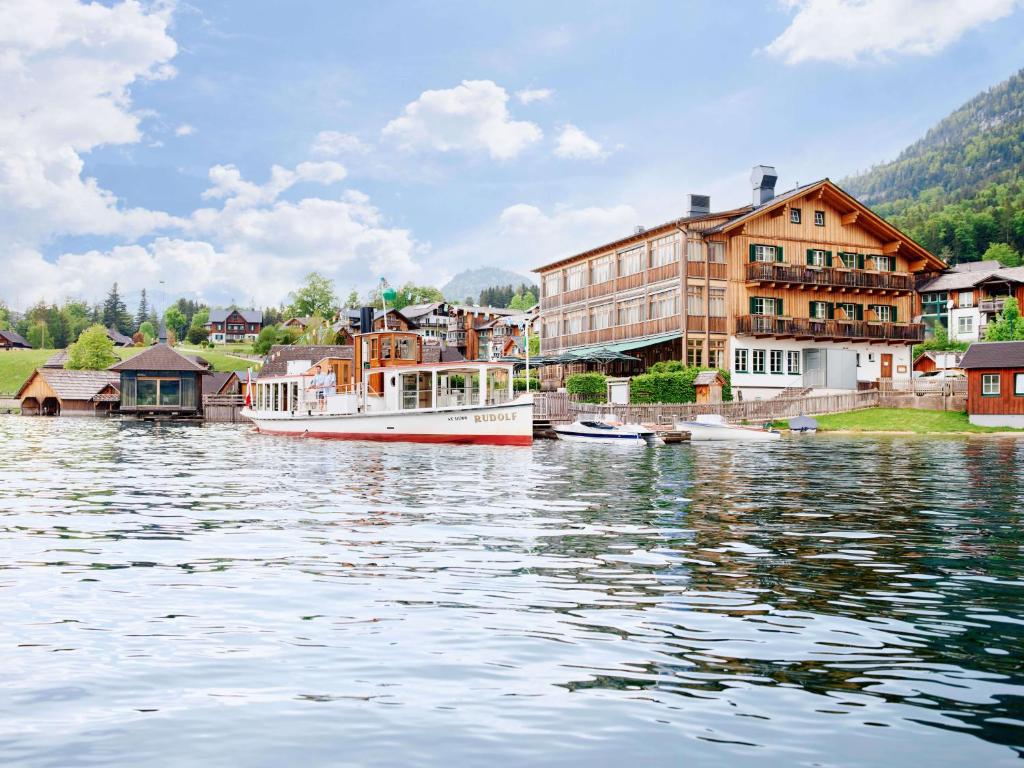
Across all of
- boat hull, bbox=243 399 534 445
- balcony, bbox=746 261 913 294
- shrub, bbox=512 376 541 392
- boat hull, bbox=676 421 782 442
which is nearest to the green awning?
shrub, bbox=512 376 541 392

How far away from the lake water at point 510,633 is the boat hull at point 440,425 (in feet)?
71.8

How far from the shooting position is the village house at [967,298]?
104675mm

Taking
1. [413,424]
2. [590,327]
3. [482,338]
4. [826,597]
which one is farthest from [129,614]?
[482,338]

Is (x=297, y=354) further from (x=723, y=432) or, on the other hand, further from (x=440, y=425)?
(x=723, y=432)

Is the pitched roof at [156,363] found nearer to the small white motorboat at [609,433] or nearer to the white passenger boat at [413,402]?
the white passenger boat at [413,402]

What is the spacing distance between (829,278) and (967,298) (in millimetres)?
56053

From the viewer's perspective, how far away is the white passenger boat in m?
41.2

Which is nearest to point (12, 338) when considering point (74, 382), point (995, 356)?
point (74, 382)

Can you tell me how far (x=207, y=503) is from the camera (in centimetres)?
1861

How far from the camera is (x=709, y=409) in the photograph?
52469 mm

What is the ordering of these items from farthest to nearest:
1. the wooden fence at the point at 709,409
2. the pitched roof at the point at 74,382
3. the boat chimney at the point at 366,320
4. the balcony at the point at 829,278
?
the pitched roof at the point at 74,382 < the balcony at the point at 829,278 < the boat chimney at the point at 366,320 < the wooden fence at the point at 709,409

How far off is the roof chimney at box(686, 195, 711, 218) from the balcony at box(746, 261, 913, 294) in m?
7.40

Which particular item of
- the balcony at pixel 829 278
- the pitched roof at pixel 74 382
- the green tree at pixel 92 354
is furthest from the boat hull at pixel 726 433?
the green tree at pixel 92 354

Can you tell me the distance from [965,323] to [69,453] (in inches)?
4051
